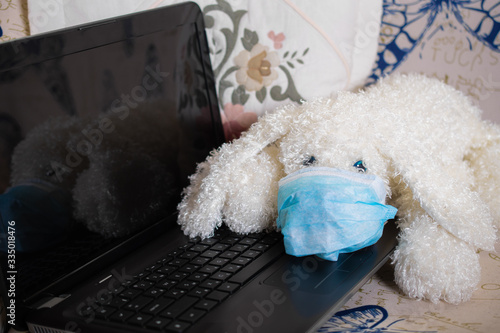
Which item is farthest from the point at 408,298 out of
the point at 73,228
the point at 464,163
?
the point at 73,228

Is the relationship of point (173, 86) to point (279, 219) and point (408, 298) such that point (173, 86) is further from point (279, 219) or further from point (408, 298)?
point (408, 298)

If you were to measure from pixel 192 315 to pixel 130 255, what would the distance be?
9.0 inches

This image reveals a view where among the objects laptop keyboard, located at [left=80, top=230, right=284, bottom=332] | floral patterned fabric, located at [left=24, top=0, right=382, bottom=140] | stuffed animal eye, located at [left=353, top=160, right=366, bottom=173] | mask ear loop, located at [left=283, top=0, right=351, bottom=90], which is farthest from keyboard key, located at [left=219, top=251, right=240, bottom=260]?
mask ear loop, located at [left=283, top=0, right=351, bottom=90]

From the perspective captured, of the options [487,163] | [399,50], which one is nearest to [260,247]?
[487,163]

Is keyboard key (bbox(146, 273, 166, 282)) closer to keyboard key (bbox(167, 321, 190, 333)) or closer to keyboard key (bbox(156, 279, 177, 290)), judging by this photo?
keyboard key (bbox(156, 279, 177, 290))

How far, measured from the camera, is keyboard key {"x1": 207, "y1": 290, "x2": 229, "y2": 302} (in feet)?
2.07

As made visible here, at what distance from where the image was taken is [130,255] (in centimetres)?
79

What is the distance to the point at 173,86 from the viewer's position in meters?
0.90

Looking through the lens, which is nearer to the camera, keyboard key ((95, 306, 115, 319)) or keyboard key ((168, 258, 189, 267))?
keyboard key ((95, 306, 115, 319))

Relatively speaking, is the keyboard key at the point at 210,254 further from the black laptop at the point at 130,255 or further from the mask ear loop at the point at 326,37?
the mask ear loop at the point at 326,37

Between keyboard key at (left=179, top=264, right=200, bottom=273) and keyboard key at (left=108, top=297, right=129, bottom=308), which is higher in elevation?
keyboard key at (left=108, top=297, right=129, bottom=308)

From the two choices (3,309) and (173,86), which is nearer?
(3,309)

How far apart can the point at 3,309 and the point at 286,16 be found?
72 centimetres

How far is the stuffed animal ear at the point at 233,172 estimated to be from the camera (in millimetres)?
779
